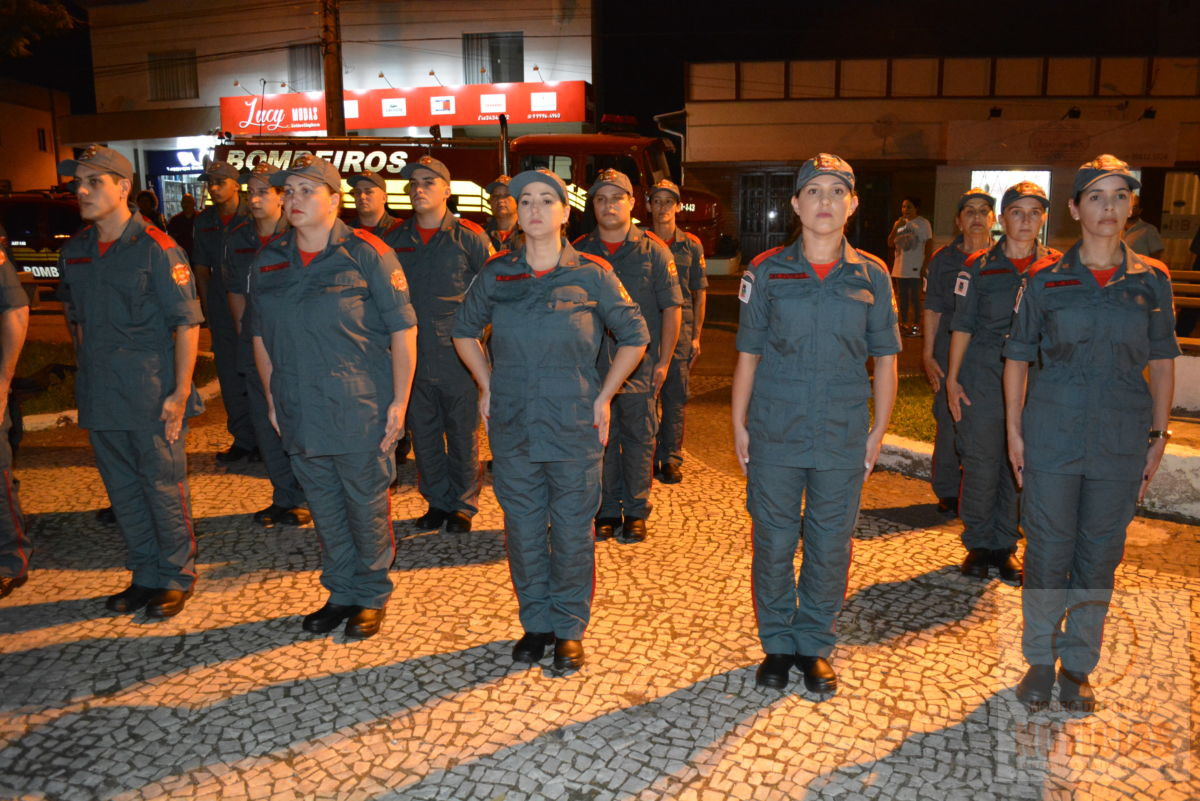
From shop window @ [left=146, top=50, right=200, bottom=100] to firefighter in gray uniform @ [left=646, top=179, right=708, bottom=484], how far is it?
22959 mm

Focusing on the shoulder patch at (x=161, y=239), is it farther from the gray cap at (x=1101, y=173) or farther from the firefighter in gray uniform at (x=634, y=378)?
the gray cap at (x=1101, y=173)

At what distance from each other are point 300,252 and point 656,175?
35.3 ft

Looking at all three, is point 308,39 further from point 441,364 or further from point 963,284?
point 963,284

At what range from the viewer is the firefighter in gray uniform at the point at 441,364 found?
5242 mm

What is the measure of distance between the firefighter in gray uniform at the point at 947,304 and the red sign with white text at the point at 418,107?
57.6ft

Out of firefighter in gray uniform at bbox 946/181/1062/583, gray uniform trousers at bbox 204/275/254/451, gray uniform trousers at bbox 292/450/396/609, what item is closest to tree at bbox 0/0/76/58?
gray uniform trousers at bbox 204/275/254/451

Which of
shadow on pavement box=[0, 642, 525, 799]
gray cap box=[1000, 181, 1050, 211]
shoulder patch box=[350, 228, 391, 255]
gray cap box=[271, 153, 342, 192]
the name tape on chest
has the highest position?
gray cap box=[271, 153, 342, 192]

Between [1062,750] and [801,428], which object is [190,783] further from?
[1062,750]

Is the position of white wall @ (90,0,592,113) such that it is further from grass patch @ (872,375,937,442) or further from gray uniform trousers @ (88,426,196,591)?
gray uniform trousers @ (88,426,196,591)

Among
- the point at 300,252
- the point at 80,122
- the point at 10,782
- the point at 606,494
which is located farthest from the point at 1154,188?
the point at 80,122

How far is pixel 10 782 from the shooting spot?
9.50 ft

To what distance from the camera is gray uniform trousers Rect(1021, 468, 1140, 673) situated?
10.5 ft

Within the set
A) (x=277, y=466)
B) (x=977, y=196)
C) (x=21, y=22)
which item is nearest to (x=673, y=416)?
(x=977, y=196)

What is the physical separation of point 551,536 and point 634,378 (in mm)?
1605
